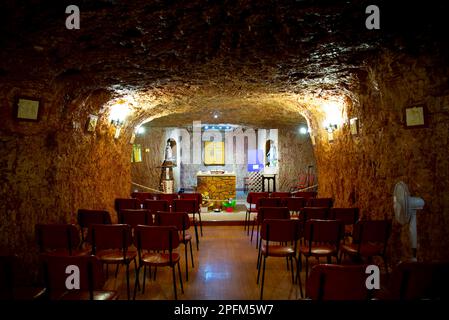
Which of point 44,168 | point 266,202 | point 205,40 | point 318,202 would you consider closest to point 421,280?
point 205,40

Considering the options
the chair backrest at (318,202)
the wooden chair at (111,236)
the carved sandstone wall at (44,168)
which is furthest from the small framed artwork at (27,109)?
the chair backrest at (318,202)

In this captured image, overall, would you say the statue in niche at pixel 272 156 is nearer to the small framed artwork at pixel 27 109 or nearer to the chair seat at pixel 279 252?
the chair seat at pixel 279 252

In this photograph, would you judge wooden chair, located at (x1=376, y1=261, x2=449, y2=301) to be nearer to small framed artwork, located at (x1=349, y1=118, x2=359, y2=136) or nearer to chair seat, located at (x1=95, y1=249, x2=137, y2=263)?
chair seat, located at (x1=95, y1=249, x2=137, y2=263)

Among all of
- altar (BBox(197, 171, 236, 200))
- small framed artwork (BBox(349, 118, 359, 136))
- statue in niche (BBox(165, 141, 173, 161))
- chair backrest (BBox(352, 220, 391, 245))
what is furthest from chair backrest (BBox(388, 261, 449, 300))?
statue in niche (BBox(165, 141, 173, 161))

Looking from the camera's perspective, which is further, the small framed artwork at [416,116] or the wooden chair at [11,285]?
the small framed artwork at [416,116]

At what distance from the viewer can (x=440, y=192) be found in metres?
3.02

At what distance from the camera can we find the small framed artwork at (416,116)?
3148mm

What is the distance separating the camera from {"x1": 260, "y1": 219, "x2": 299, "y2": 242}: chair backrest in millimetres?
3496

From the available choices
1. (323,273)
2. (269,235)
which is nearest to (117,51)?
(269,235)

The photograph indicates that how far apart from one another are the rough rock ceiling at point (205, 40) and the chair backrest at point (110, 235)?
1810 millimetres

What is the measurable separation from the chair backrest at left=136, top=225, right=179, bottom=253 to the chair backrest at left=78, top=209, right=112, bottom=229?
3.72 feet
